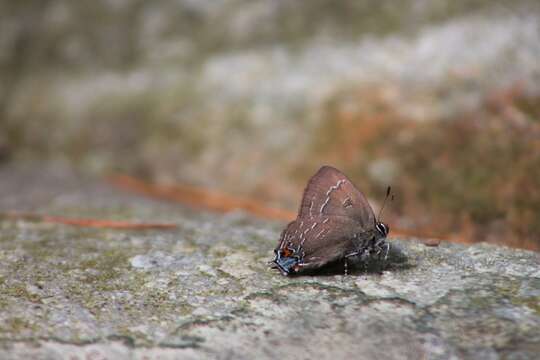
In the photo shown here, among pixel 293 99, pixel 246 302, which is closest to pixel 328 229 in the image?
pixel 246 302

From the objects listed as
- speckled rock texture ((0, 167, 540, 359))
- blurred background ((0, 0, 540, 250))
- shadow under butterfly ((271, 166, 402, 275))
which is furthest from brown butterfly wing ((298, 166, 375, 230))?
blurred background ((0, 0, 540, 250))

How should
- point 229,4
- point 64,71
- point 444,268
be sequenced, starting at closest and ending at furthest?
point 444,268, point 229,4, point 64,71

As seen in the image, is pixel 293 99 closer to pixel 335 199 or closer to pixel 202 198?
pixel 202 198

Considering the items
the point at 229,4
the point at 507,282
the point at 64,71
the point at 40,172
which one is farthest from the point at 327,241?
the point at 64,71

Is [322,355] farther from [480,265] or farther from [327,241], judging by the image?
[480,265]

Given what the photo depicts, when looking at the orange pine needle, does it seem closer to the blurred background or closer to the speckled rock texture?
the blurred background

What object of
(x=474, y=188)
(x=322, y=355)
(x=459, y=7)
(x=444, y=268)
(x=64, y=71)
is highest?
(x=459, y=7)
